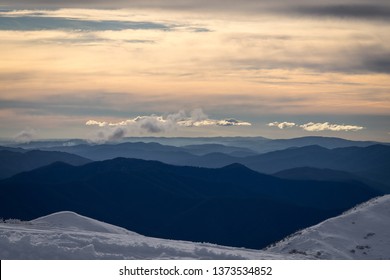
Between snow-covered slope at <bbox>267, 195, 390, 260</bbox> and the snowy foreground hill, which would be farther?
snow-covered slope at <bbox>267, 195, 390, 260</bbox>

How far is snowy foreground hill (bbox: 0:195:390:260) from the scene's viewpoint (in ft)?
133

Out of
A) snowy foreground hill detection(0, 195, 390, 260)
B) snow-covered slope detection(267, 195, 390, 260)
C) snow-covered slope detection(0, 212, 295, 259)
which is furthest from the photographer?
snow-covered slope detection(267, 195, 390, 260)

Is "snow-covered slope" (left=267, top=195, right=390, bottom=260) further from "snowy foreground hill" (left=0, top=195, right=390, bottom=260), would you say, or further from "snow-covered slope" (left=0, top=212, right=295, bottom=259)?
"snow-covered slope" (left=0, top=212, right=295, bottom=259)

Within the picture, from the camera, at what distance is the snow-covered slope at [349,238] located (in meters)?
65.4

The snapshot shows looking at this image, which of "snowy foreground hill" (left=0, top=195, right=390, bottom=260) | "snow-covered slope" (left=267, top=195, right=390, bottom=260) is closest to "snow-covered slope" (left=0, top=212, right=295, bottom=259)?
"snowy foreground hill" (left=0, top=195, right=390, bottom=260)

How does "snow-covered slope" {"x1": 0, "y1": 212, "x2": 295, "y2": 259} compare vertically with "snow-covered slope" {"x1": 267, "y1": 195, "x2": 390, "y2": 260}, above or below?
below

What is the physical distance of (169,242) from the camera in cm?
5084

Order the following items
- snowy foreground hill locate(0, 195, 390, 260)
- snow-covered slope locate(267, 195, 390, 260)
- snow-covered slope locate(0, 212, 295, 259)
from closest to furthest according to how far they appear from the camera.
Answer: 1. snow-covered slope locate(0, 212, 295, 259)
2. snowy foreground hill locate(0, 195, 390, 260)
3. snow-covered slope locate(267, 195, 390, 260)

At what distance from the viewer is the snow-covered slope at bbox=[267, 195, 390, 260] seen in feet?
214

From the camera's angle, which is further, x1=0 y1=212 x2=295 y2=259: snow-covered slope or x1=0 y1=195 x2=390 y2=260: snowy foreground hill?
x1=0 y1=195 x2=390 y2=260: snowy foreground hill

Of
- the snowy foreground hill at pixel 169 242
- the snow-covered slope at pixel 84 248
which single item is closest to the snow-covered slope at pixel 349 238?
the snowy foreground hill at pixel 169 242

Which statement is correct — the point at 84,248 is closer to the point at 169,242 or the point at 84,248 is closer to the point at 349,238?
the point at 169,242

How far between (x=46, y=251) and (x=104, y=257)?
362cm

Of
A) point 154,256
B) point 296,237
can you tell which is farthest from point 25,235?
point 296,237
